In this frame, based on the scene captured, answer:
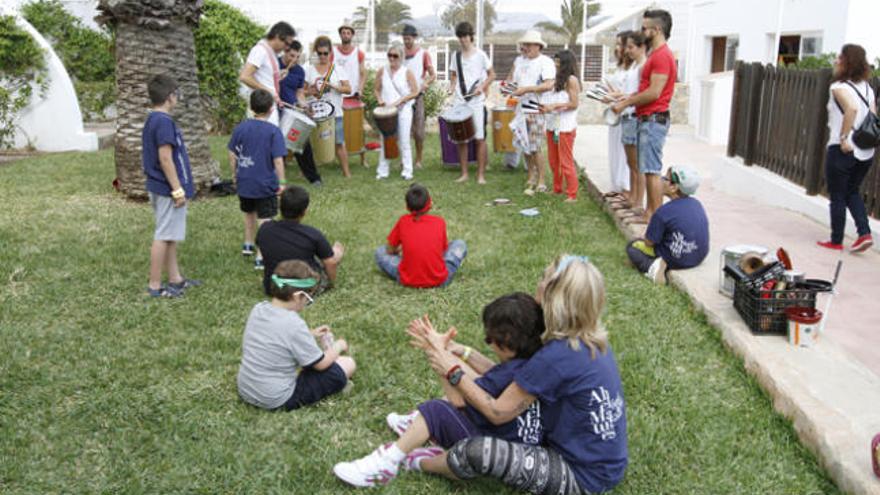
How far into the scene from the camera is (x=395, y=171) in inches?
446

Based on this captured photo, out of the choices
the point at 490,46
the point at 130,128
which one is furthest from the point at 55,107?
the point at 490,46

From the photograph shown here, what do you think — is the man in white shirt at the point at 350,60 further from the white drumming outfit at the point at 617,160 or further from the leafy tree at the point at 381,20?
the leafy tree at the point at 381,20

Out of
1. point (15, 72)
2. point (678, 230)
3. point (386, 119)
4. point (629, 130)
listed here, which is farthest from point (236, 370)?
point (15, 72)

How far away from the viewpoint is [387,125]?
10.5 m

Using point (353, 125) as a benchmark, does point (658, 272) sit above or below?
below

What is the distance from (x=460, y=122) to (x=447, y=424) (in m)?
7.01

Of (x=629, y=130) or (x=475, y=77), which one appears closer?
(x=629, y=130)

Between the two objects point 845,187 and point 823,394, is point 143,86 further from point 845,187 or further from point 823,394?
point 823,394

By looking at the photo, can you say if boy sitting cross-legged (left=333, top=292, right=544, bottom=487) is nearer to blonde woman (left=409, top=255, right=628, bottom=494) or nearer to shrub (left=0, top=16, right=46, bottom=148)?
blonde woman (left=409, top=255, right=628, bottom=494)

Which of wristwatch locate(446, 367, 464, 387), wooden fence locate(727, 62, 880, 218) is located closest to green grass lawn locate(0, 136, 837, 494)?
wristwatch locate(446, 367, 464, 387)

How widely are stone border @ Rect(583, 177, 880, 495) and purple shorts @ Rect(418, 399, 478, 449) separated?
5.21 feet

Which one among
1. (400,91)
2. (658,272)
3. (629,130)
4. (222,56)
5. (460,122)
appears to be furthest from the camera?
(222,56)

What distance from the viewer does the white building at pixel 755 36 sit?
37.1ft

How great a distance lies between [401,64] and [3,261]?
18.9 feet
